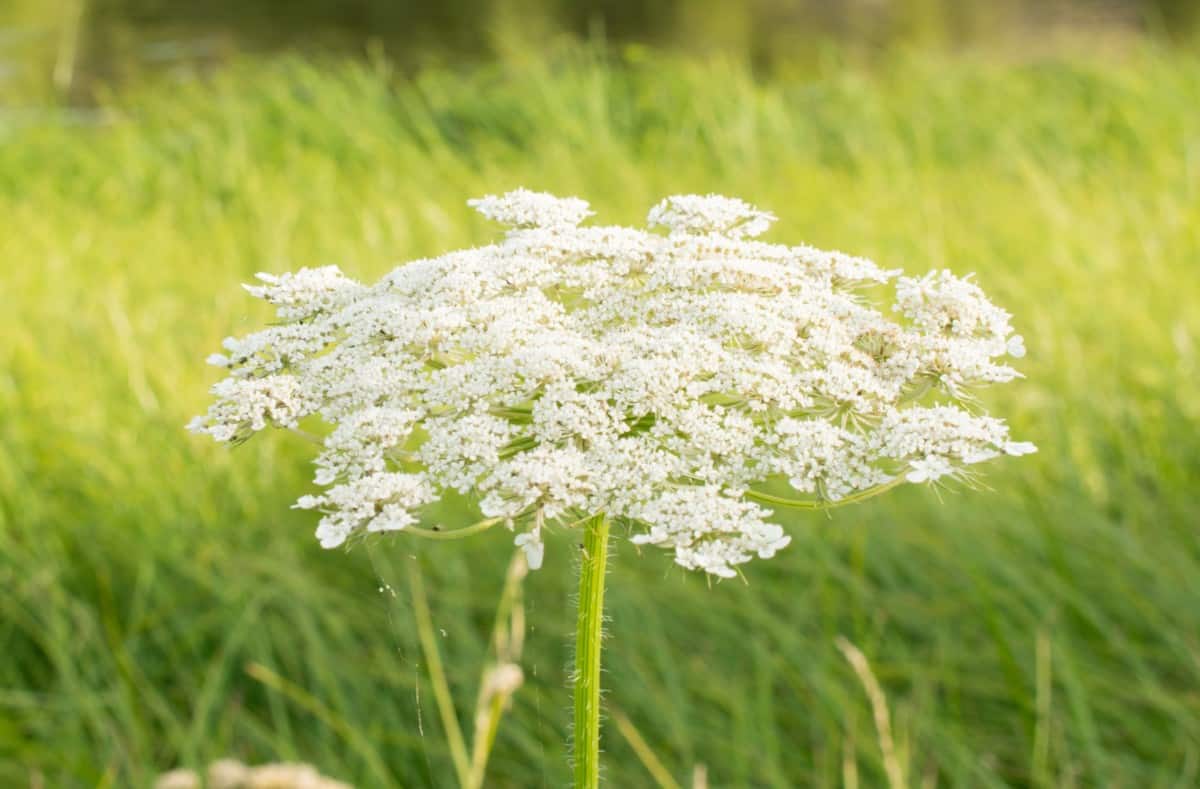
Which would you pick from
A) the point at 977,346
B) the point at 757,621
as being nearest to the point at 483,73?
the point at 757,621

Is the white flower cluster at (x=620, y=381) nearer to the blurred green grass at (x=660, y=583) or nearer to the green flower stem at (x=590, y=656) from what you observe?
the green flower stem at (x=590, y=656)

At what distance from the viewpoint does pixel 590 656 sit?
1.65 m

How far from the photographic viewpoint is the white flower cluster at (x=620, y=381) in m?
1.47

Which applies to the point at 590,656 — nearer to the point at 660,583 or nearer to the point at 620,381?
the point at 620,381

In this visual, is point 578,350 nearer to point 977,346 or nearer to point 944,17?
point 977,346

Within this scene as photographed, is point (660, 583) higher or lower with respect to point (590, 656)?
higher

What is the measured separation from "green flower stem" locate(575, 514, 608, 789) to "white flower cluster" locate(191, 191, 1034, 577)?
5cm

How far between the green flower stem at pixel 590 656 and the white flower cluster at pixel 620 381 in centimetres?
5

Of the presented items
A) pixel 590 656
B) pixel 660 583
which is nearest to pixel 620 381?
pixel 590 656

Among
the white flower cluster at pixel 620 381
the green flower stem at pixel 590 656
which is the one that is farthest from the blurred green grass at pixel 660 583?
the white flower cluster at pixel 620 381

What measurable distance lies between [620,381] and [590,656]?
0.38 m

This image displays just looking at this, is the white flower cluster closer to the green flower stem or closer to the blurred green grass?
the green flower stem

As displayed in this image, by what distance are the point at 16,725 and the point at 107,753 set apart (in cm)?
52

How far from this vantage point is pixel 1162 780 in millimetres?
3877
